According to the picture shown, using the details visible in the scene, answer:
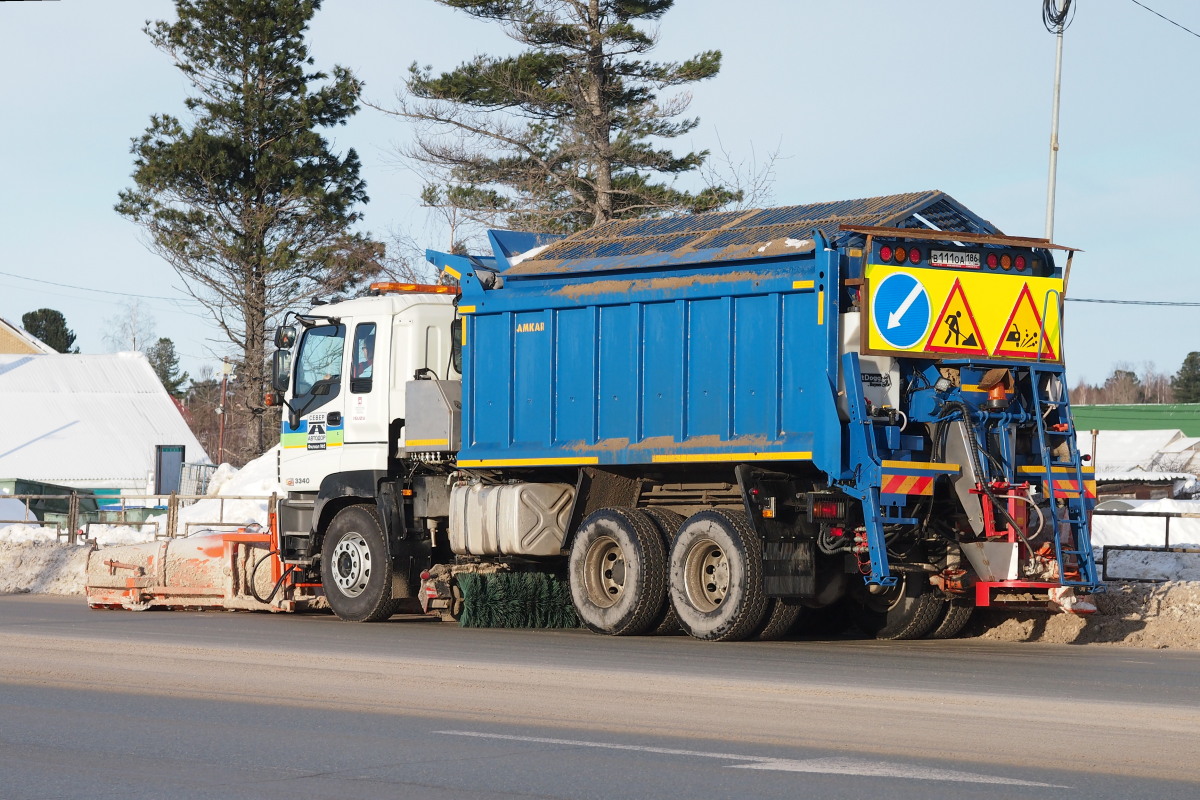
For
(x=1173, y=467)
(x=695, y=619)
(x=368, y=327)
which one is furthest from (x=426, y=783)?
(x=1173, y=467)

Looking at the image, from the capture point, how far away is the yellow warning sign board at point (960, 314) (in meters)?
13.6

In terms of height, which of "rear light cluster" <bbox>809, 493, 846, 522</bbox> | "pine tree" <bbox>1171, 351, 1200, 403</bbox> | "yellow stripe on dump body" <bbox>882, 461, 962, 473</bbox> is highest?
"pine tree" <bbox>1171, 351, 1200, 403</bbox>

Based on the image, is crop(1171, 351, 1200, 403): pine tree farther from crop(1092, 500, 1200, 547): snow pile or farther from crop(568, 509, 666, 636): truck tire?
crop(568, 509, 666, 636): truck tire

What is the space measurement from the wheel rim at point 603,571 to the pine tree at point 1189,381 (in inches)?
4479

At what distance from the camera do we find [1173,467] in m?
64.4

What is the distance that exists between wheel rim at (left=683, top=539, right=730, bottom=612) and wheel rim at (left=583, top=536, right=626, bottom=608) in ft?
3.21

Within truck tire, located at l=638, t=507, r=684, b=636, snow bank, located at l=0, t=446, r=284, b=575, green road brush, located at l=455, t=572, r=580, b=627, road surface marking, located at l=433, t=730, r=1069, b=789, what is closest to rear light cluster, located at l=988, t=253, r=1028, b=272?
truck tire, located at l=638, t=507, r=684, b=636

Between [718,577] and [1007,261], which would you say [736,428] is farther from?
[1007,261]

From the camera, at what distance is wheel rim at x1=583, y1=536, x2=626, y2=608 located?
600 inches

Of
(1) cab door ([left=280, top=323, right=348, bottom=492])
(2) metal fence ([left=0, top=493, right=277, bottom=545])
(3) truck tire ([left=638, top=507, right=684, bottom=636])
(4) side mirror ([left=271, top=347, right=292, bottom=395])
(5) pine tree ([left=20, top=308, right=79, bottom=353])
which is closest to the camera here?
(3) truck tire ([left=638, top=507, right=684, bottom=636])

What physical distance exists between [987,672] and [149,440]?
54502 millimetres

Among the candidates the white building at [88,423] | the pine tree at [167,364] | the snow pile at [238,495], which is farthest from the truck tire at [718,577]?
the pine tree at [167,364]

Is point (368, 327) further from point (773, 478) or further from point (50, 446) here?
point (50, 446)

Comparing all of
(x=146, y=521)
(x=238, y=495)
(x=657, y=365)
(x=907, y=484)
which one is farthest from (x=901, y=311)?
(x=146, y=521)
